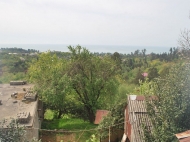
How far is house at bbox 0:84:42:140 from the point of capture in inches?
426

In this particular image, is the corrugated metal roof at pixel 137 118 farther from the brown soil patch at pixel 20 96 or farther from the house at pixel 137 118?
the brown soil patch at pixel 20 96

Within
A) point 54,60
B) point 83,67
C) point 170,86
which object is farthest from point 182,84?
point 54,60

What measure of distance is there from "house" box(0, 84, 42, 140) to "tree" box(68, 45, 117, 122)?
3.18 meters

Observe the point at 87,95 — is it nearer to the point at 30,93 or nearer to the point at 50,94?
the point at 50,94

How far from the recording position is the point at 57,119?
1852 centimetres

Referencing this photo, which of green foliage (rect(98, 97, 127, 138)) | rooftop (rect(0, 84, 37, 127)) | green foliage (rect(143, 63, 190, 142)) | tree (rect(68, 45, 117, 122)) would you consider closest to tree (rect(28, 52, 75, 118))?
tree (rect(68, 45, 117, 122))

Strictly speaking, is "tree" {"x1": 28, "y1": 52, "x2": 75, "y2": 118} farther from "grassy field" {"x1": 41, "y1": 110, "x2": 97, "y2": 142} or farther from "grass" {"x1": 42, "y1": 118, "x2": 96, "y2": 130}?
"grassy field" {"x1": 41, "y1": 110, "x2": 97, "y2": 142}

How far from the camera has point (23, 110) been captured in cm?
1286

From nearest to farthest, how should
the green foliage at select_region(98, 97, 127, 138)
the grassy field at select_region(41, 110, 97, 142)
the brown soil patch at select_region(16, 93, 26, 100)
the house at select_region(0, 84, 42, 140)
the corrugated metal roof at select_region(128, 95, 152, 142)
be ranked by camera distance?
the corrugated metal roof at select_region(128, 95, 152, 142), the house at select_region(0, 84, 42, 140), the green foliage at select_region(98, 97, 127, 138), the grassy field at select_region(41, 110, 97, 142), the brown soil patch at select_region(16, 93, 26, 100)

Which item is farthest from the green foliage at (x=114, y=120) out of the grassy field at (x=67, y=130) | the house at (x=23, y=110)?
the house at (x=23, y=110)

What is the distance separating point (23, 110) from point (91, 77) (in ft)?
19.1

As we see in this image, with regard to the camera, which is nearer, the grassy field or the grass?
the grassy field

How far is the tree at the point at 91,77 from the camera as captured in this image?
1658 centimetres

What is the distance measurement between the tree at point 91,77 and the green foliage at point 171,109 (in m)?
7.86
